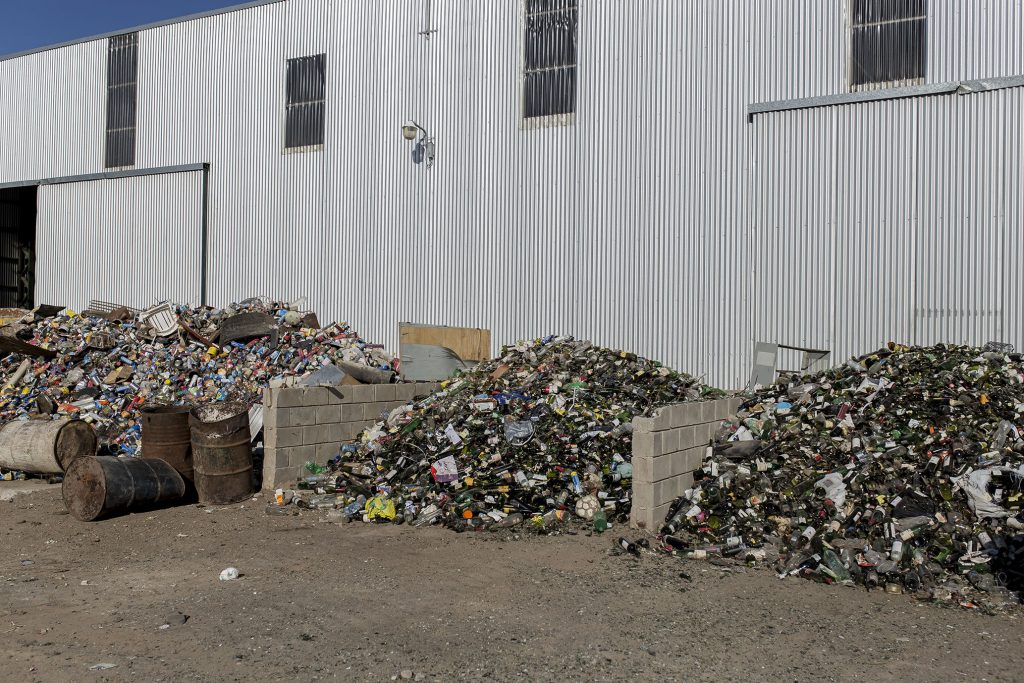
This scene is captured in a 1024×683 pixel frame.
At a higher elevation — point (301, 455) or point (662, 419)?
point (662, 419)

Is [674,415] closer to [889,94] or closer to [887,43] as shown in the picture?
[889,94]

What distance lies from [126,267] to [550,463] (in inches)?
558

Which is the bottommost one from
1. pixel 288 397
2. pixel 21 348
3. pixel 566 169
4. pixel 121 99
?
pixel 288 397

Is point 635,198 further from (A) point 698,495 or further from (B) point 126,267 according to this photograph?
(B) point 126,267

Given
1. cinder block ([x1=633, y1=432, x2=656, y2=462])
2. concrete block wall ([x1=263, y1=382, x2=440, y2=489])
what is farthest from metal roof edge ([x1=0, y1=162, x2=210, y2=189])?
cinder block ([x1=633, y1=432, x2=656, y2=462])

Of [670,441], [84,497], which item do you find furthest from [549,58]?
[84,497]

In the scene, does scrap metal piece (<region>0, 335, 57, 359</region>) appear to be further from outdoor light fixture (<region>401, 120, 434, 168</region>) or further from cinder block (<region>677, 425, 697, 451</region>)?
cinder block (<region>677, 425, 697, 451</region>)

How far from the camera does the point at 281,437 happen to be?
432 inches

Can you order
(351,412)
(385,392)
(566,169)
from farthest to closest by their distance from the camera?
(566,169), (385,392), (351,412)

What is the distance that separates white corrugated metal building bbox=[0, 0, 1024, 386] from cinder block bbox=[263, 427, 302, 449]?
5.32 m

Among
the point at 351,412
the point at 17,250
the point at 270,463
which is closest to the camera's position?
the point at 270,463

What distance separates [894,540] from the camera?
746 cm

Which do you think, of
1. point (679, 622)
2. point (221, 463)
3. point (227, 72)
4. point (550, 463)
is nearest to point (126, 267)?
point (227, 72)

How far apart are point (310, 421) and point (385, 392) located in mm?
1515
